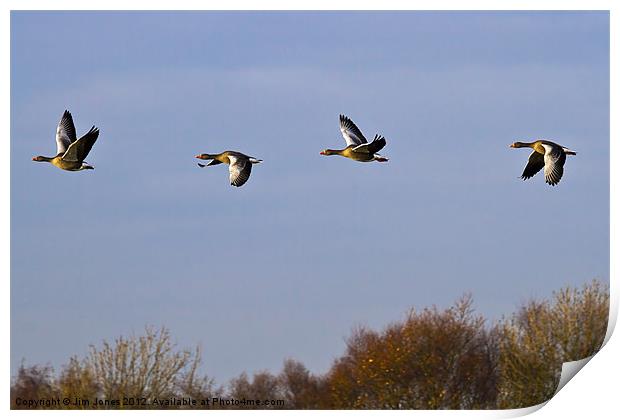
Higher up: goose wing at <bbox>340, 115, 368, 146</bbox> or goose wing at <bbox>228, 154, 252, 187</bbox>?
goose wing at <bbox>340, 115, 368, 146</bbox>

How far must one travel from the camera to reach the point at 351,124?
15.8 meters

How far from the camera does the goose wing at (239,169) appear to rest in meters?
15.6

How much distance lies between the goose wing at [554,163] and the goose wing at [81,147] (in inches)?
192

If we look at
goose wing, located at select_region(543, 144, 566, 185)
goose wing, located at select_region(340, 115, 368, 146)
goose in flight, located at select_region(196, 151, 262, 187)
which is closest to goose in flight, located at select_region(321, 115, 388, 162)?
goose wing, located at select_region(340, 115, 368, 146)

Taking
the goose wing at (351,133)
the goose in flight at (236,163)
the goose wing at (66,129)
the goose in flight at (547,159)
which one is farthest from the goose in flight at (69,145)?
the goose in flight at (547,159)

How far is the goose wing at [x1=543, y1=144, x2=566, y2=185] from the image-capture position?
1552cm

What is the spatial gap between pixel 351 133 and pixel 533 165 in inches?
79.8

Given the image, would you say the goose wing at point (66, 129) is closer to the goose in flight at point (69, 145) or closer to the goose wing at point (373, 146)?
the goose in flight at point (69, 145)

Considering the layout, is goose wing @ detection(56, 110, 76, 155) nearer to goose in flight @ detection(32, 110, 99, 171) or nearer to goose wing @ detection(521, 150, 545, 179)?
goose in flight @ detection(32, 110, 99, 171)

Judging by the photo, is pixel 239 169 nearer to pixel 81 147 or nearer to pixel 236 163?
pixel 236 163

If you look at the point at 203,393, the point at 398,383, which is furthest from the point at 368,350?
the point at 203,393
